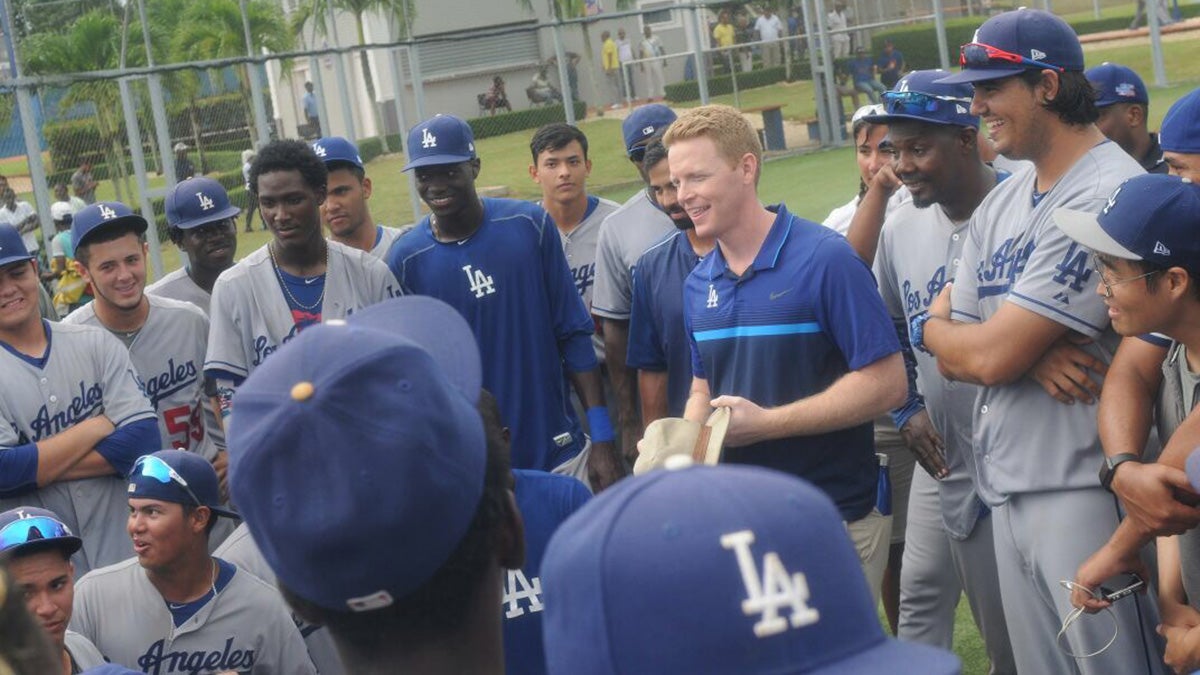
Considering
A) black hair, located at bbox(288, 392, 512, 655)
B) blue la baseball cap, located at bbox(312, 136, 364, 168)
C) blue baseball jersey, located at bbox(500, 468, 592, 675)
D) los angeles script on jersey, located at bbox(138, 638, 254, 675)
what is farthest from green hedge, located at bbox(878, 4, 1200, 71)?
black hair, located at bbox(288, 392, 512, 655)

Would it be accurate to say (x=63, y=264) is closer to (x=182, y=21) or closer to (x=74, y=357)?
(x=74, y=357)

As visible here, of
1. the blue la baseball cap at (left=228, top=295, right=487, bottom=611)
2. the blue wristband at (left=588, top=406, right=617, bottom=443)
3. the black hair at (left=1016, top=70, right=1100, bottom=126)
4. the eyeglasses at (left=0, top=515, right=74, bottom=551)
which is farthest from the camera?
the blue wristband at (left=588, top=406, right=617, bottom=443)

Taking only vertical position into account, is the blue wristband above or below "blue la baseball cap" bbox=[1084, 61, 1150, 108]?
below

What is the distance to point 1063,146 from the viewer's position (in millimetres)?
4492

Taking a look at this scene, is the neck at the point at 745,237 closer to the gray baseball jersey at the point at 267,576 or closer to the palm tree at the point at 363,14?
the gray baseball jersey at the point at 267,576

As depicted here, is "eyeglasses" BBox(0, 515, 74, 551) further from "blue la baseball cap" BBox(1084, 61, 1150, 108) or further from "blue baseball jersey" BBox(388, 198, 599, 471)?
"blue la baseball cap" BBox(1084, 61, 1150, 108)

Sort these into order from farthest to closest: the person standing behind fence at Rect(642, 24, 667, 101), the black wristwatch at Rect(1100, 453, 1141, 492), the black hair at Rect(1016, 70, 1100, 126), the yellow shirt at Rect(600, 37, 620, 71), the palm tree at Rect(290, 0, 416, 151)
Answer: the person standing behind fence at Rect(642, 24, 667, 101) < the yellow shirt at Rect(600, 37, 620, 71) < the palm tree at Rect(290, 0, 416, 151) < the black hair at Rect(1016, 70, 1100, 126) < the black wristwatch at Rect(1100, 453, 1141, 492)

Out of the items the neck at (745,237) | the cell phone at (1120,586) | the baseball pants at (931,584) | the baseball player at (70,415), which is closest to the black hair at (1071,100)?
the neck at (745,237)

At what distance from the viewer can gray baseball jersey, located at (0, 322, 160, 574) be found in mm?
5738

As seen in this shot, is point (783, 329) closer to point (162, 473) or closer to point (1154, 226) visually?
point (1154, 226)

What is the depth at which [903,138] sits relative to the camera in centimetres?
537

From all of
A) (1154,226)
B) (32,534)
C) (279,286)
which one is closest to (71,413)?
(279,286)

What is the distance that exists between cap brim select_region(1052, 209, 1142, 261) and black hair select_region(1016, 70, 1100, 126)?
1.35ft

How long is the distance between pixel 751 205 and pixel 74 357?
2818mm
